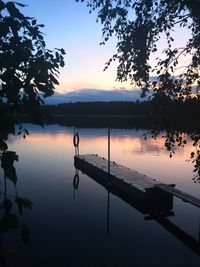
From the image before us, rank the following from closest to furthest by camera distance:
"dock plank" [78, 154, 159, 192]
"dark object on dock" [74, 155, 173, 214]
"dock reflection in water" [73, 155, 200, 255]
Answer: "dock reflection in water" [73, 155, 200, 255] → "dark object on dock" [74, 155, 173, 214] → "dock plank" [78, 154, 159, 192]

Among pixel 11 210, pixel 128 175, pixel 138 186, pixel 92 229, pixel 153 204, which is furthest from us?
pixel 128 175

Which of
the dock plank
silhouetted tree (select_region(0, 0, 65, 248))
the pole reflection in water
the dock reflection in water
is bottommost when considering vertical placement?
the dock reflection in water

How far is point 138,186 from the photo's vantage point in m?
22.5

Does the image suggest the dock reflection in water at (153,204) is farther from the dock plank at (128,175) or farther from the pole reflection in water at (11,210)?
the pole reflection in water at (11,210)

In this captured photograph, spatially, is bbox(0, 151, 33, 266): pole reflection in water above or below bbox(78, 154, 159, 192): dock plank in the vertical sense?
above

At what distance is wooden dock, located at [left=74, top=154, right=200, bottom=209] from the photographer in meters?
20.2

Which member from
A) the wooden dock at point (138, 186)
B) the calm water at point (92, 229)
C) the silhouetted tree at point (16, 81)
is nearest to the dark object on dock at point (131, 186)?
the wooden dock at point (138, 186)

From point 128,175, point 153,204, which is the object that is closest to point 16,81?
point 153,204

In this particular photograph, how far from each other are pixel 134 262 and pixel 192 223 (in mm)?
5828

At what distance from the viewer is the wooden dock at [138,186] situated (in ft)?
66.4

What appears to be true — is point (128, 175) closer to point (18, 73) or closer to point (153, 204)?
point (153, 204)

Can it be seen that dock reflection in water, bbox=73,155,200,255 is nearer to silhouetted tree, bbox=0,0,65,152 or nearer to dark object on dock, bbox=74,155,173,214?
dark object on dock, bbox=74,155,173,214

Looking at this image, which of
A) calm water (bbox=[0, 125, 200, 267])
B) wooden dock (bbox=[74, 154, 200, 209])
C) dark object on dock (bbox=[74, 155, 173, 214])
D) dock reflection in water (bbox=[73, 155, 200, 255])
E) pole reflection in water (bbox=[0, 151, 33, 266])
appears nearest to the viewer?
pole reflection in water (bbox=[0, 151, 33, 266])

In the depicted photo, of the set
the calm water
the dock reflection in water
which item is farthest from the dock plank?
the calm water
